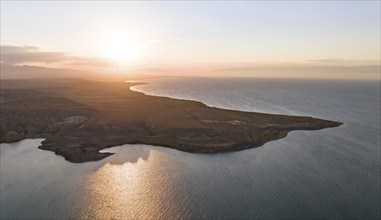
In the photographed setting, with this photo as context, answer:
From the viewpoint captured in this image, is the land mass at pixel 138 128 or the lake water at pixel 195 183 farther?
the land mass at pixel 138 128

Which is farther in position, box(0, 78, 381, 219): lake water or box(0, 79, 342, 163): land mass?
box(0, 79, 342, 163): land mass

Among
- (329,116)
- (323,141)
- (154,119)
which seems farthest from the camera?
(329,116)

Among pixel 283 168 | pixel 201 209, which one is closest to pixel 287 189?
pixel 283 168

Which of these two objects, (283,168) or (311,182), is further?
(283,168)

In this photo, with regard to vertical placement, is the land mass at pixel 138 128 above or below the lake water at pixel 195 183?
above

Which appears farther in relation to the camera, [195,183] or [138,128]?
[138,128]

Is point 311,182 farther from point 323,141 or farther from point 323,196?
point 323,141

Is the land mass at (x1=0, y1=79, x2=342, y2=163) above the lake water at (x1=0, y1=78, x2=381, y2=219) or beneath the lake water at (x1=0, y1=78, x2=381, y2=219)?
above

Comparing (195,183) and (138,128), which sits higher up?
(138,128)
